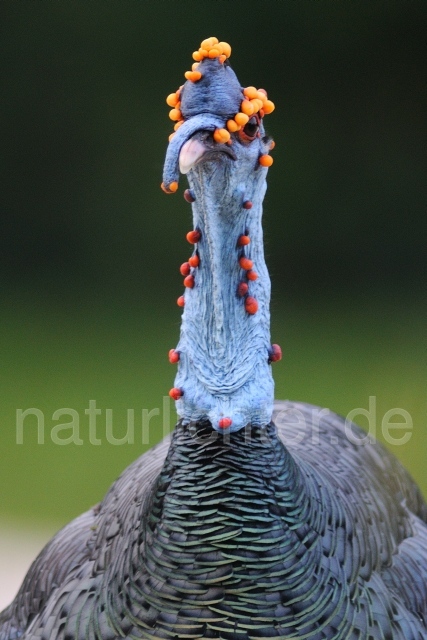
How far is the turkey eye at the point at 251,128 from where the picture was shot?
101 cm

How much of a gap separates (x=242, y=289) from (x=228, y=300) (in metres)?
0.02

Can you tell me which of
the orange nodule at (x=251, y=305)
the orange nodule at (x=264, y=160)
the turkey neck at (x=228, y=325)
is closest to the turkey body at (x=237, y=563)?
the turkey neck at (x=228, y=325)

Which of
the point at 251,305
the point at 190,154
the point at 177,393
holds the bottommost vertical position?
the point at 177,393

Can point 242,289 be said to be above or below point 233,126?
below

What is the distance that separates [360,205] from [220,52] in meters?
1.80

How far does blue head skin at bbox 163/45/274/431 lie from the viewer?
1021mm

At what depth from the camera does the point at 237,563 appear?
1053 millimetres

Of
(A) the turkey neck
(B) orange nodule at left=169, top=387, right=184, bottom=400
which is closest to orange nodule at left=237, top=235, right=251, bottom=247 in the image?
(A) the turkey neck

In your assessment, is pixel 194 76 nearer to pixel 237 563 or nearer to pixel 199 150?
pixel 199 150

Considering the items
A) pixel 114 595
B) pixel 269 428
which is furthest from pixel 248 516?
pixel 114 595

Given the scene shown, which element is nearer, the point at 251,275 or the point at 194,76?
the point at 194,76

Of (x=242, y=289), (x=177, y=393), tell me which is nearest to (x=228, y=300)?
(x=242, y=289)

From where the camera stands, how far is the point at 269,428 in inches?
43.8

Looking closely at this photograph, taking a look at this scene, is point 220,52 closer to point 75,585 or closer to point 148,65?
point 75,585
